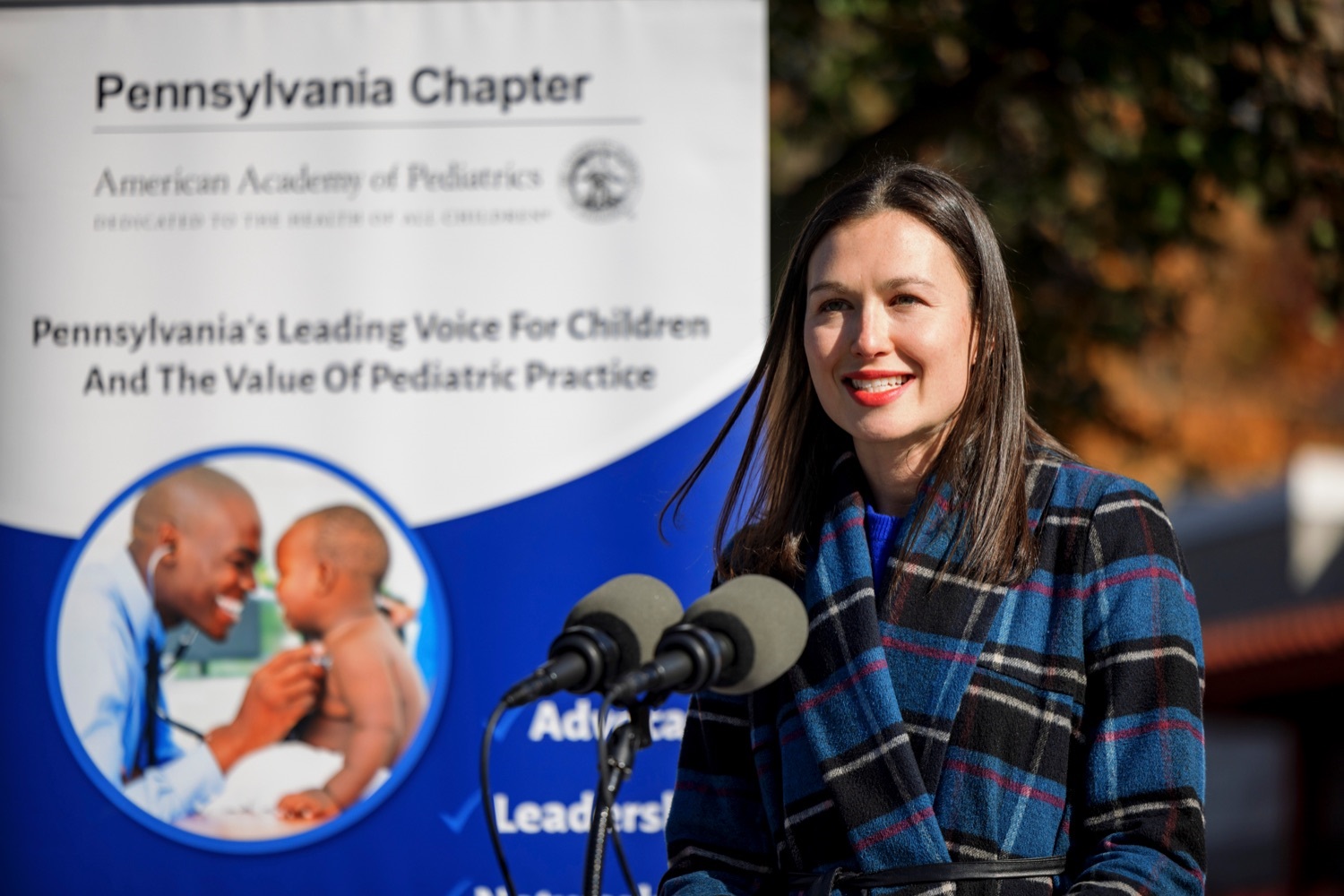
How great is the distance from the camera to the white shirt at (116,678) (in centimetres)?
335

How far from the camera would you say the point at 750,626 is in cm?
169

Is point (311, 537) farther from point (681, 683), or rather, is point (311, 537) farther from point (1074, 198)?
point (1074, 198)

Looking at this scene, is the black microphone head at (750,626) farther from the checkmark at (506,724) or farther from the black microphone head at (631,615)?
the checkmark at (506,724)

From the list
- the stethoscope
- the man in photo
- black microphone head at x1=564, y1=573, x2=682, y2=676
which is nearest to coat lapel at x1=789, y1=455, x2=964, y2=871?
black microphone head at x1=564, y1=573, x2=682, y2=676

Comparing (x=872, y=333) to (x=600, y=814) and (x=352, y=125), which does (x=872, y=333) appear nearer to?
(x=600, y=814)

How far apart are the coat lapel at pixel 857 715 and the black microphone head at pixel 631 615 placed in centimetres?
→ 33

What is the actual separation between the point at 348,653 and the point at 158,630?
44cm

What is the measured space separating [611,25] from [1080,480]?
5.87 feet

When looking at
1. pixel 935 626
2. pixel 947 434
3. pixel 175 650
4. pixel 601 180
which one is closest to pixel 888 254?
pixel 947 434

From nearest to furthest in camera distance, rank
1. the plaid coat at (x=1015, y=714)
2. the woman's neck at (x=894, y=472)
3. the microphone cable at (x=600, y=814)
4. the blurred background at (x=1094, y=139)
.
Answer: the microphone cable at (x=600, y=814)
the plaid coat at (x=1015, y=714)
the woman's neck at (x=894, y=472)
the blurred background at (x=1094, y=139)

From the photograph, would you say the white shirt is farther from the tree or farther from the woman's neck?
the tree

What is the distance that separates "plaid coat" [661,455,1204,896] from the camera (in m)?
1.82

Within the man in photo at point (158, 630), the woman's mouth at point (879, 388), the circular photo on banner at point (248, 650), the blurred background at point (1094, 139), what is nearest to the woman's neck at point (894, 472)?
the woman's mouth at point (879, 388)

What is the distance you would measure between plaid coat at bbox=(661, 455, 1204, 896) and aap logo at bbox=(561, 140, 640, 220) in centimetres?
145
